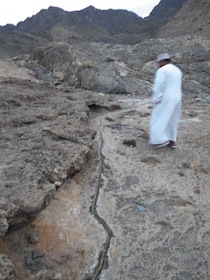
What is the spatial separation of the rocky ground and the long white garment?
0.58 ft

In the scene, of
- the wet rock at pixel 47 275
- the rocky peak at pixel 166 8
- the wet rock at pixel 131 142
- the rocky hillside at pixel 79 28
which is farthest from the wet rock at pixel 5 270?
the rocky peak at pixel 166 8

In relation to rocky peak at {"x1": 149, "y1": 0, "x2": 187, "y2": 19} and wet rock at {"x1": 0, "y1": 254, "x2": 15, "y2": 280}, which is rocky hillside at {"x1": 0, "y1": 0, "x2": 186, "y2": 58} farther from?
wet rock at {"x1": 0, "y1": 254, "x2": 15, "y2": 280}

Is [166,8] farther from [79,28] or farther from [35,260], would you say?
[35,260]

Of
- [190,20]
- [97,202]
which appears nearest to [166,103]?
[97,202]

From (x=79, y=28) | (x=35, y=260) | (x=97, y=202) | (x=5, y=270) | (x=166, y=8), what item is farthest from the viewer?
(x=166, y=8)

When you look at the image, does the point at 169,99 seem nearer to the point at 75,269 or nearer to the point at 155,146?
the point at 155,146

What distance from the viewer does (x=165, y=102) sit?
4.04 metres

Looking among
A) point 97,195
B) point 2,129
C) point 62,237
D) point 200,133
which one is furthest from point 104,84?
point 62,237

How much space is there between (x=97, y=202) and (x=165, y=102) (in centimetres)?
146

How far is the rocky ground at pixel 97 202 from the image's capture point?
8.02 feet

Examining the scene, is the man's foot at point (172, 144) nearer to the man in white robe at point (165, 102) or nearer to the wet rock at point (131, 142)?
the man in white robe at point (165, 102)

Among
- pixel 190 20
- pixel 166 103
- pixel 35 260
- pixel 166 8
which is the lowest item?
pixel 35 260

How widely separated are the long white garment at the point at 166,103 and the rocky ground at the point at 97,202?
18 centimetres

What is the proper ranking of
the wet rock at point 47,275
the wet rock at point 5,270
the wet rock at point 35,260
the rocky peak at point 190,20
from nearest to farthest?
the wet rock at point 5,270
the wet rock at point 47,275
the wet rock at point 35,260
the rocky peak at point 190,20
